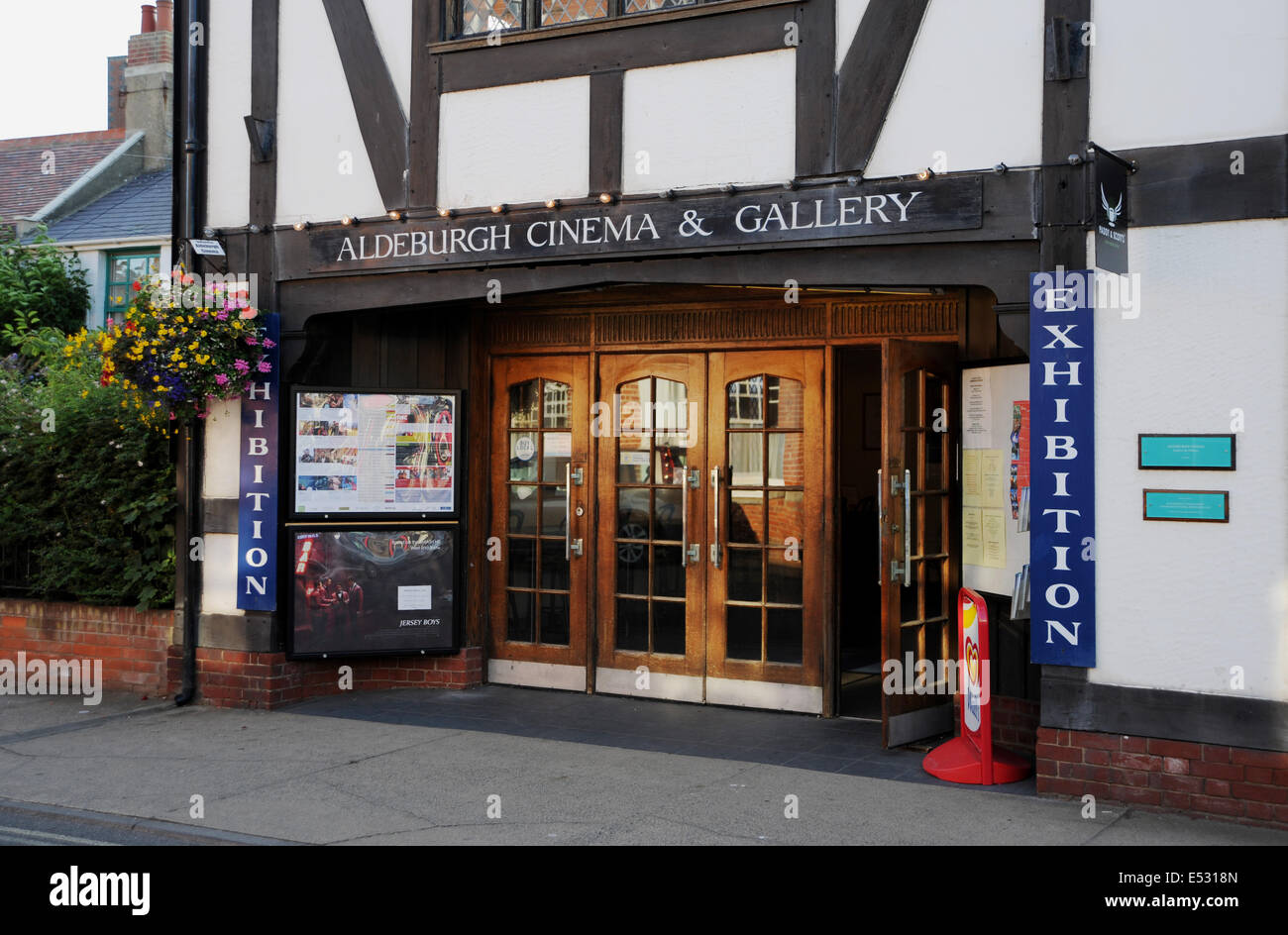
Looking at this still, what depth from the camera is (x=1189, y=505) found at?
6.20 metres

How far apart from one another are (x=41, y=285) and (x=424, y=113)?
1074 cm

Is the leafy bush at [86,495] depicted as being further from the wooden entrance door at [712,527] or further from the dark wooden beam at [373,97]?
the wooden entrance door at [712,527]

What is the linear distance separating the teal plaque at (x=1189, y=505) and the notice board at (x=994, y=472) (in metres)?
0.85

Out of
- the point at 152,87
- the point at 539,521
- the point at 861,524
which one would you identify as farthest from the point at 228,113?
the point at 152,87

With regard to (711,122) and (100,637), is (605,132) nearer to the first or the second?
(711,122)

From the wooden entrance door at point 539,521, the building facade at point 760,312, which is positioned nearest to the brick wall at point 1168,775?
the building facade at point 760,312

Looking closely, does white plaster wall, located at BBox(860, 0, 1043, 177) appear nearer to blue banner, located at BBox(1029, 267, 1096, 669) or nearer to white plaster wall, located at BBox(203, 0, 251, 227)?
blue banner, located at BBox(1029, 267, 1096, 669)

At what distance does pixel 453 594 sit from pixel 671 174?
357 cm

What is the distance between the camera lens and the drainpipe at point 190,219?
9.09 meters

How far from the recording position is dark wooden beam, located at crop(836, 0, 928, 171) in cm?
700
